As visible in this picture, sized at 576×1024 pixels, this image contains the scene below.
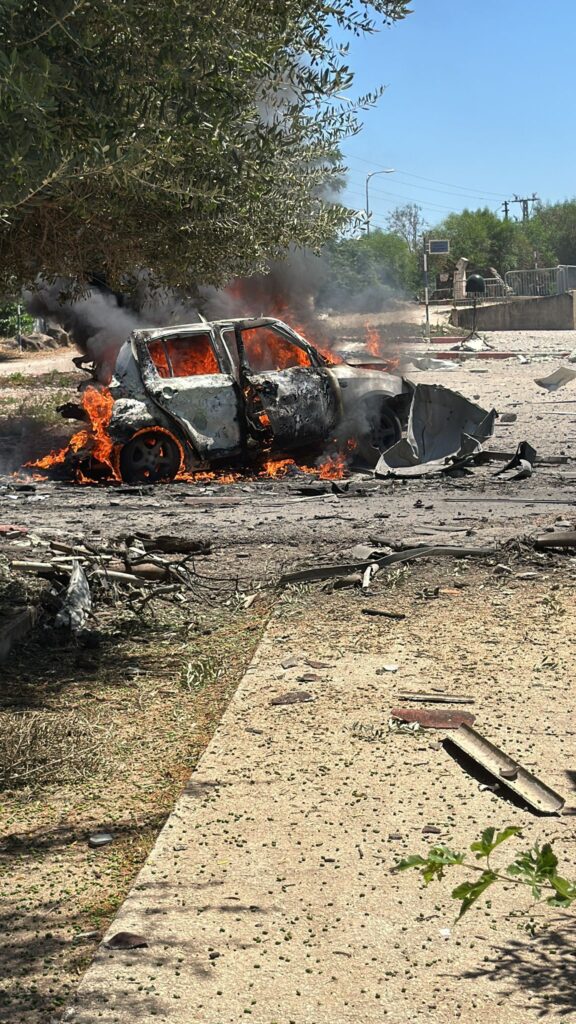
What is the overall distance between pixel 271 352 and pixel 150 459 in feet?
6.53

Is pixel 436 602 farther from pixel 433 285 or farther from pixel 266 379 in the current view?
pixel 433 285

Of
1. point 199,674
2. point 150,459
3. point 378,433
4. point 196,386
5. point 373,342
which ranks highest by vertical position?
point 373,342

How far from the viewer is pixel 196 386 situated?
1396cm

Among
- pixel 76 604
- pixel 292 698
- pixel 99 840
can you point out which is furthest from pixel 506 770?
pixel 76 604

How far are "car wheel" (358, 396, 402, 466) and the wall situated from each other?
31.8m

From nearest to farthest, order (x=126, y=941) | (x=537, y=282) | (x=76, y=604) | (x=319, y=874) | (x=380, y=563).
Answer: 1. (x=126, y=941)
2. (x=319, y=874)
3. (x=76, y=604)
4. (x=380, y=563)
5. (x=537, y=282)

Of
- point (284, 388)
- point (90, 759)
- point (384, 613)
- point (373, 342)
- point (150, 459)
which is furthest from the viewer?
point (373, 342)

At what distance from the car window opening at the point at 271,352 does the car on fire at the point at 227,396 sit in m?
0.01

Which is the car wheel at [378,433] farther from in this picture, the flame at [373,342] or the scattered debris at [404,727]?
the scattered debris at [404,727]

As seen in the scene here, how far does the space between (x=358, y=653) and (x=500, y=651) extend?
2.74ft

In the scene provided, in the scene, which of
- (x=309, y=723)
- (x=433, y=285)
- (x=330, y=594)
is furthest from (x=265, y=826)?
(x=433, y=285)

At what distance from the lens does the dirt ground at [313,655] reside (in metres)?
3.62

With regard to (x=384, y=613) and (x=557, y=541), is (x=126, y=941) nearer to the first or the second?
(x=384, y=613)

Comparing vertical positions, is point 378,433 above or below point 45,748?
above
